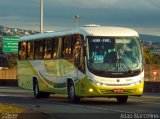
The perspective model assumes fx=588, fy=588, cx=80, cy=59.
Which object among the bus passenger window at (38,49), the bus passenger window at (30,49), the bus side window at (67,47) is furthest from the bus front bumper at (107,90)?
the bus passenger window at (30,49)

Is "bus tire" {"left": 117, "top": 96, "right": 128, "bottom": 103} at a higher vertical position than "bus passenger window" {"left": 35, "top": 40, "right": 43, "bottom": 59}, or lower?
lower

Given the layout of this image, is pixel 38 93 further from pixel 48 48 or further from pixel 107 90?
pixel 107 90

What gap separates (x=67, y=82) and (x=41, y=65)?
172 inches

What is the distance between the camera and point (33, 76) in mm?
32188

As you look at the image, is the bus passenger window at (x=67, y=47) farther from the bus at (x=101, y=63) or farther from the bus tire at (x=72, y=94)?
the bus tire at (x=72, y=94)

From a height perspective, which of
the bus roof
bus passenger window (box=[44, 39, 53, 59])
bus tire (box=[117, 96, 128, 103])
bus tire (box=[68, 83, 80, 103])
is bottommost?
bus tire (box=[117, 96, 128, 103])

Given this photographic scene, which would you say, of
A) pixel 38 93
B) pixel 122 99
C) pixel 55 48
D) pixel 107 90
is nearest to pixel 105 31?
pixel 107 90

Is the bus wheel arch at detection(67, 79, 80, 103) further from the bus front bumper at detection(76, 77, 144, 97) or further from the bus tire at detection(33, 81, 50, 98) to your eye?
the bus tire at detection(33, 81, 50, 98)

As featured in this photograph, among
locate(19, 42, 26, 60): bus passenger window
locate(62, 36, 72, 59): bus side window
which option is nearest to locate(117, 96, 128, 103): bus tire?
locate(62, 36, 72, 59): bus side window

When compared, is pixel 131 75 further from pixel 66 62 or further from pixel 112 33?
pixel 66 62

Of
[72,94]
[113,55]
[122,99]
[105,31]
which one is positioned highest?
[105,31]

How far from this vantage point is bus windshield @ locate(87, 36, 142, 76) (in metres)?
23.9

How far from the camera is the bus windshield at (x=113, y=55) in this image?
23.9 metres

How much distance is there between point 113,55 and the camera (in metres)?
24.1
